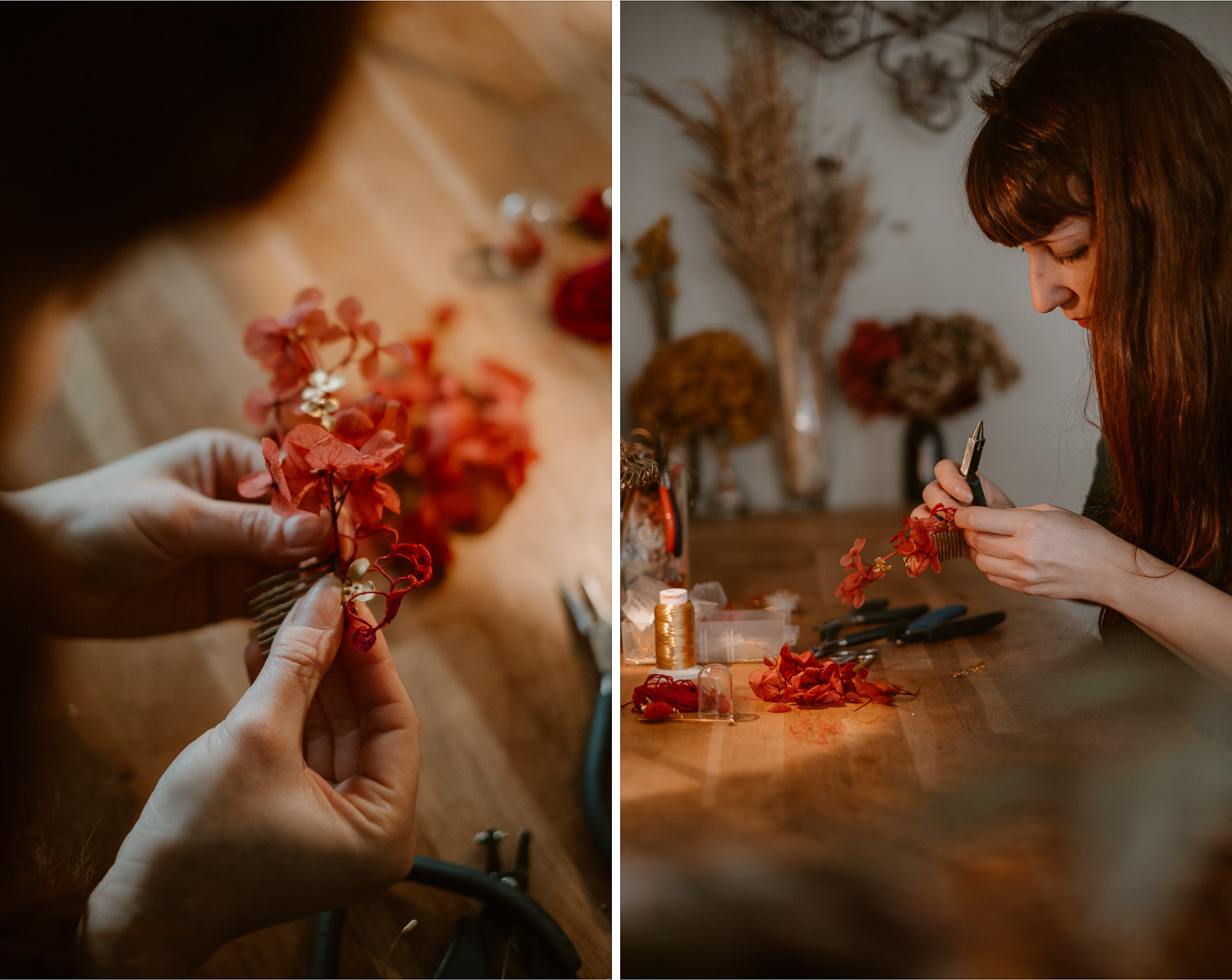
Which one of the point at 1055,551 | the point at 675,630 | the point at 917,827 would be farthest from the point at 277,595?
the point at 1055,551

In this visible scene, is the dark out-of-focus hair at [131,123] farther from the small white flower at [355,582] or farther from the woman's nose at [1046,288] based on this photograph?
the woman's nose at [1046,288]

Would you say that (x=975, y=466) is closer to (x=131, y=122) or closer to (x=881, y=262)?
(x=881, y=262)

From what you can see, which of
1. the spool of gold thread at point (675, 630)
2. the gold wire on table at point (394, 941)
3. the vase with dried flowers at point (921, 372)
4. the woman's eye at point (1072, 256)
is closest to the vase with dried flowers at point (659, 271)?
the vase with dried flowers at point (921, 372)

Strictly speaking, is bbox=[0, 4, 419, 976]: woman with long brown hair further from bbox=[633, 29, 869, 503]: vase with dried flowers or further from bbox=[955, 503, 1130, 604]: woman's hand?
bbox=[955, 503, 1130, 604]: woman's hand

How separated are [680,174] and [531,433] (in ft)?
1.28

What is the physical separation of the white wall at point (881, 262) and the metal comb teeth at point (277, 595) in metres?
0.43

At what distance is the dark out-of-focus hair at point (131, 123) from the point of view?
3.28 feet

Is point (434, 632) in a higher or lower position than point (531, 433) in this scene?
lower

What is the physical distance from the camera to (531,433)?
40.1 inches

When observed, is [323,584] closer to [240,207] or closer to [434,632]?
[434,632]

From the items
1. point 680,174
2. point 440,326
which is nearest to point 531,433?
point 440,326

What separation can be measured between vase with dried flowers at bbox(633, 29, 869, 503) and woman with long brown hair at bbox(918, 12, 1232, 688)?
201 millimetres

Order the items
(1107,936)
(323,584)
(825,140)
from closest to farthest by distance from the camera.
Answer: (1107,936)
(323,584)
(825,140)

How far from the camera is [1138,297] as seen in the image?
90 cm
